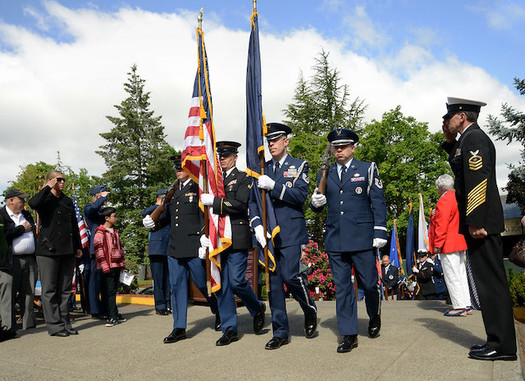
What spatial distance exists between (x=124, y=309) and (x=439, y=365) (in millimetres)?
6989

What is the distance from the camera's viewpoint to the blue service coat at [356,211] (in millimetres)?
4930

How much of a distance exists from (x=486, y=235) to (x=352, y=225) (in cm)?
137

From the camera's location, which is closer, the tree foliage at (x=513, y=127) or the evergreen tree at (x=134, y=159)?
the tree foliage at (x=513, y=127)

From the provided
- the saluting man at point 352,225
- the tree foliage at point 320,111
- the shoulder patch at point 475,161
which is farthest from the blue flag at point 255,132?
the tree foliage at point 320,111

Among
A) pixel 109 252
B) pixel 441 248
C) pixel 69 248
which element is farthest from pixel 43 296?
pixel 441 248

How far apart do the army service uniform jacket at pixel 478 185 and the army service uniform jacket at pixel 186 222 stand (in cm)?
301

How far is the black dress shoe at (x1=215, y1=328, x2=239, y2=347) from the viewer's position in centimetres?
516

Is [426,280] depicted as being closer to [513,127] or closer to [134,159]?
[513,127]

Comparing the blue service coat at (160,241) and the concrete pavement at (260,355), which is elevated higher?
the blue service coat at (160,241)

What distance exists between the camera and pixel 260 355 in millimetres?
4559

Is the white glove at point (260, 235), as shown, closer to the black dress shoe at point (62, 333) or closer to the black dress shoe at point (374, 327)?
the black dress shoe at point (374, 327)

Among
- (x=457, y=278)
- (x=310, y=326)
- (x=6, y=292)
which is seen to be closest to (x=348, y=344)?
(x=310, y=326)

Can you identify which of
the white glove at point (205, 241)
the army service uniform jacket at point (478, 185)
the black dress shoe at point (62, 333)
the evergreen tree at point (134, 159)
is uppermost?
the evergreen tree at point (134, 159)

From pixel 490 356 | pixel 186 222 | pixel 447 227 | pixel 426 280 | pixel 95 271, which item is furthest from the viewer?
pixel 426 280
